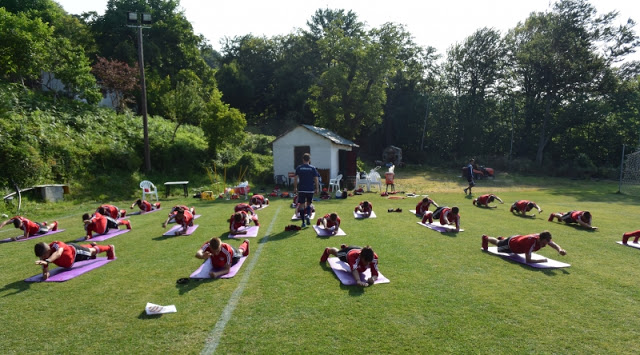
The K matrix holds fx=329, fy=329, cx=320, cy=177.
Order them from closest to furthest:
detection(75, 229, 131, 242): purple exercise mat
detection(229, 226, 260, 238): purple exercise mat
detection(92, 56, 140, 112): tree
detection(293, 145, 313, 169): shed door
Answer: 1. detection(75, 229, 131, 242): purple exercise mat
2. detection(229, 226, 260, 238): purple exercise mat
3. detection(293, 145, 313, 169): shed door
4. detection(92, 56, 140, 112): tree

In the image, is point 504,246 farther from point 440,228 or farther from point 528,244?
point 440,228

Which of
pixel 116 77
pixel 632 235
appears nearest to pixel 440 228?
pixel 632 235

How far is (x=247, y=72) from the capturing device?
45062mm

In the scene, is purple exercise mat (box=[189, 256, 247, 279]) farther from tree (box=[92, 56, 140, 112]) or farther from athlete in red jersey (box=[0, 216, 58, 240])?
tree (box=[92, 56, 140, 112])

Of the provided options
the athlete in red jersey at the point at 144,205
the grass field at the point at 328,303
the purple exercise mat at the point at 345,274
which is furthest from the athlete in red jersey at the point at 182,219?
the purple exercise mat at the point at 345,274

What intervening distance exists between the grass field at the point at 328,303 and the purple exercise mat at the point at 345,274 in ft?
0.53

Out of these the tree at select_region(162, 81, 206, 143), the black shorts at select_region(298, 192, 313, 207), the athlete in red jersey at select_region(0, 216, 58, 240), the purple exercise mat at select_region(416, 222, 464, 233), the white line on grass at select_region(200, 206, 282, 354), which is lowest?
the white line on grass at select_region(200, 206, 282, 354)

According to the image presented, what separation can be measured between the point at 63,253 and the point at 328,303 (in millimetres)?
5249

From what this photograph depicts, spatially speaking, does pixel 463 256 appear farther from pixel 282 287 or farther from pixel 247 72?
pixel 247 72

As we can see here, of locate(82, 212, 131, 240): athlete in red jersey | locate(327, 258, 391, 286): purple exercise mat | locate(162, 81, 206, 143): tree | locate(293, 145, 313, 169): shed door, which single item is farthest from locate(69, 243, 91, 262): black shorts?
locate(162, 81, 206, 143): tree

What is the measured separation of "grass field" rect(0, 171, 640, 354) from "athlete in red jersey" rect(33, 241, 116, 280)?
341 mm

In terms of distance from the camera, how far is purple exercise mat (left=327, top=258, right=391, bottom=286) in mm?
5589

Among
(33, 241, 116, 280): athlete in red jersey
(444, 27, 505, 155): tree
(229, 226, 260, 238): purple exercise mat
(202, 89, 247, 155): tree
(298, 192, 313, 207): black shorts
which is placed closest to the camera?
(33, 241, 116, 280): athlete in red jersey

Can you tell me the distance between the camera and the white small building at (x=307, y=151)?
66.1 feet
